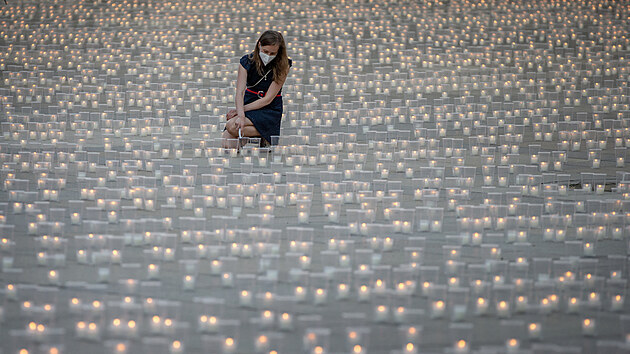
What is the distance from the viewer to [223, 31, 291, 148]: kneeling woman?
8734 millimetres

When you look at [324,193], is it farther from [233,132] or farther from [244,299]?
[244,299]

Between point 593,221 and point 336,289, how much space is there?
2.10 m

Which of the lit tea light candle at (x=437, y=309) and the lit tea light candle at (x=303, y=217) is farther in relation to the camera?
the lit tea light candle at (x=303, y=217)

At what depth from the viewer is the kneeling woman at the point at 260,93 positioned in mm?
8734

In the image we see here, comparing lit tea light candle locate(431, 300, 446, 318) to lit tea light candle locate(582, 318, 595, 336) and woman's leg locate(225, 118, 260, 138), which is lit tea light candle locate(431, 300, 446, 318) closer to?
lit tea light candle locate(582, 318, 595, 336)

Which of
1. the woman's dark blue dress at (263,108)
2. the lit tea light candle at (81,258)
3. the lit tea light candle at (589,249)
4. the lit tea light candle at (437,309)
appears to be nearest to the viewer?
the lit tea light candle at (437,309)

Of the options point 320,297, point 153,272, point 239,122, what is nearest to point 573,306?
point 320,297

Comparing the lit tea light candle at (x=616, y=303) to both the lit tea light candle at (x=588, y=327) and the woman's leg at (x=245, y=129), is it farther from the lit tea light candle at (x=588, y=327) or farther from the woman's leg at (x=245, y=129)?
the woman's leg at (x=245, y=129)

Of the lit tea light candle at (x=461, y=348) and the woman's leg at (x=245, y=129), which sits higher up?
the woman's leg at (x=245, y=129)

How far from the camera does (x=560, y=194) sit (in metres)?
7.61

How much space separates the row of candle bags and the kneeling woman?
0.50ft

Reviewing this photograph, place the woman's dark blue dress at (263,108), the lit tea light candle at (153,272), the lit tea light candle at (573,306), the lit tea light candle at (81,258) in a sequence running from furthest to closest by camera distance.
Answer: the woman's dark blue dress at (263,108) → the lit tea light candle at (81,258) → the lit tea light candle at (153,272) → the lit tea light candle at (573,306)

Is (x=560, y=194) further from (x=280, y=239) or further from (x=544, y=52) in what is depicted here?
(x=544, y=52)

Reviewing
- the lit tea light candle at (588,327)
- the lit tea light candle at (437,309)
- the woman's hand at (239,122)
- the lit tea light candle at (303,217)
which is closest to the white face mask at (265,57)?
the woman's hand at (239,122)
